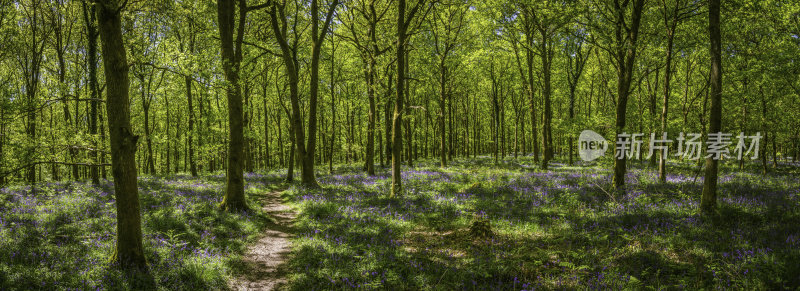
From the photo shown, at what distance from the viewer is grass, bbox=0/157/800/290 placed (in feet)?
17.9

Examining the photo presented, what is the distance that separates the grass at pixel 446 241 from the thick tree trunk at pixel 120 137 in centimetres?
48

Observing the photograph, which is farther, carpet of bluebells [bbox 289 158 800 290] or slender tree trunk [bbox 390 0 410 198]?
slender tree trunk [bbox 390 0 410 198]

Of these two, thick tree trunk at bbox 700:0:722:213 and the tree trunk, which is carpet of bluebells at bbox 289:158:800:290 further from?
the tree trunk

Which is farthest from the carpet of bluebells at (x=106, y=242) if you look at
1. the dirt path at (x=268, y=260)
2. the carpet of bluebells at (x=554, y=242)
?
the carpet of bluebells at (x=554, y=242)

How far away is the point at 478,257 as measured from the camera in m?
6.56

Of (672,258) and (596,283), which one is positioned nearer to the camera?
(596,283)

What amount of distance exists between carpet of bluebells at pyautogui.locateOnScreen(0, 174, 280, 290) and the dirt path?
27 cm

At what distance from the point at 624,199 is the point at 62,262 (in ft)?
47.9

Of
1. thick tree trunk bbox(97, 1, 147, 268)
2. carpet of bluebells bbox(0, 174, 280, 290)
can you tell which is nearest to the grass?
carpet of bluebells bbox(0, 174, 280, 290)

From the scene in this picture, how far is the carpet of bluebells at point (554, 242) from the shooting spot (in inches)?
215

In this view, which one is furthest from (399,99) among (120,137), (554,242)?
(120,137)

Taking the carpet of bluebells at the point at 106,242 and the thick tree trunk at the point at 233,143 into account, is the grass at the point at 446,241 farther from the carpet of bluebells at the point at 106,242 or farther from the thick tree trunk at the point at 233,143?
the thick tree trunk at the point at 233,143

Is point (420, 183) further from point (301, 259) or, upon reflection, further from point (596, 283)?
point (596, 283)

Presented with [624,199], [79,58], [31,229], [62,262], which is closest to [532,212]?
[624,199]
